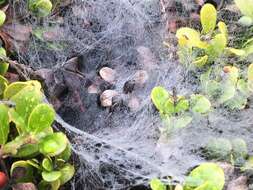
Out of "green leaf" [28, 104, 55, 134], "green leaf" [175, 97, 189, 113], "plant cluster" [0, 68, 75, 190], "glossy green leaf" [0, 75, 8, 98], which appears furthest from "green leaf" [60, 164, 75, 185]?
"green leaf" [175, 97, 189, 113]

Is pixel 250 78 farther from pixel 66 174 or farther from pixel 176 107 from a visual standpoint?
pixel 66 174

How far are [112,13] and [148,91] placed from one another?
40cm

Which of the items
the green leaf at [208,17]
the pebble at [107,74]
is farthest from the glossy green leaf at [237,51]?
the pebble at [107,74]

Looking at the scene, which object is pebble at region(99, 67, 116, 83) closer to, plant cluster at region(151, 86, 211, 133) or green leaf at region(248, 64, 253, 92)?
plant cluster at region(151, 86, 211, 133)

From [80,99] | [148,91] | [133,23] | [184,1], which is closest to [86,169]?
[80,99]

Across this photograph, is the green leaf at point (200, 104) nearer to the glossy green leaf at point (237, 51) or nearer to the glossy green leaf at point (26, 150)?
the glossy green leaf at point (237, 51)

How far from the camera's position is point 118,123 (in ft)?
4.73

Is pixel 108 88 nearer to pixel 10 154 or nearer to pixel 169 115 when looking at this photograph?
pixel 169 115

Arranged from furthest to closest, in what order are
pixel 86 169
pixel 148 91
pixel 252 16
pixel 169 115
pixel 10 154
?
1. pixel 252 16
2. pixel 148 91
3. pixel 169 115
4. pixel 86 169
5. pixel 10 154

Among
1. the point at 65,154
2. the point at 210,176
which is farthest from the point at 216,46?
the point at 65,154

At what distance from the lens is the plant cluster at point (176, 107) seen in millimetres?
1342

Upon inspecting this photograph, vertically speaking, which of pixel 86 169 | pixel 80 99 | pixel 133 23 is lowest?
pixel 86 169

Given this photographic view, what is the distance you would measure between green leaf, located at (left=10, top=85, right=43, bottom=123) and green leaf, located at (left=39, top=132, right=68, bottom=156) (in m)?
0.07

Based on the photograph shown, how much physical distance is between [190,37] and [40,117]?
68 cm
